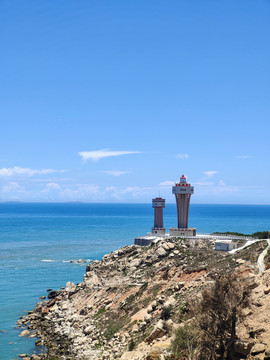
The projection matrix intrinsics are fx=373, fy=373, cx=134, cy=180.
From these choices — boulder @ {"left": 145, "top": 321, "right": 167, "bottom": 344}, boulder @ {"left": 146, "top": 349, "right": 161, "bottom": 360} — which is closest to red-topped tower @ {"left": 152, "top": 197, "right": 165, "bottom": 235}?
boulder @ {"left": 145, "top": 321, "right": 167, "bottom": 344}

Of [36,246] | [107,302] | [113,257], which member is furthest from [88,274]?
[36,246]

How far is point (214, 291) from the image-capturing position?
21109 mm

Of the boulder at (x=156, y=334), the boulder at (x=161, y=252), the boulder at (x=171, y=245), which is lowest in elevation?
the boulder at (x=156, y=334)

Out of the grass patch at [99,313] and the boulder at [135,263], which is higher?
the boulder at [135,263]

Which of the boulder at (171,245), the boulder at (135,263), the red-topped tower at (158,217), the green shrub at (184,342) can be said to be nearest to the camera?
the green shrub at (184,342)

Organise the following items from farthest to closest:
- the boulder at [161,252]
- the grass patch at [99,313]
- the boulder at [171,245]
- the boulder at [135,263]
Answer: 1. the boulder at [135,263]
2. the boulder at [171,245]
3. the boulder at [161,252]
4. the grass patch at [99,313]

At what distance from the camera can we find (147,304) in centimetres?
3681

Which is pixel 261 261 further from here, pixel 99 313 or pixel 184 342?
pixel 99 313

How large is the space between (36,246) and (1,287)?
40454 mm

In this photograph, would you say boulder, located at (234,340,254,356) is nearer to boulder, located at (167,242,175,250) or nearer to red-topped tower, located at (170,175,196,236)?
boulder, located at (167,242,175,250)

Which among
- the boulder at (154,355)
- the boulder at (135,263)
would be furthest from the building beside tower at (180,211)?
the boulder at (154,355)

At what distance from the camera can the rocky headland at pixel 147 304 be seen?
76.5 feet

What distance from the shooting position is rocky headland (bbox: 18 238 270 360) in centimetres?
2333

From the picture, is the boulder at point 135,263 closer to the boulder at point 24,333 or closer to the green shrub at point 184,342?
the boulder at point 24,333
